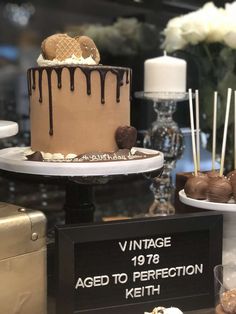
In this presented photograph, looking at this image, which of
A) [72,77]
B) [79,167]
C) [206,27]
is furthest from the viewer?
[206,27]

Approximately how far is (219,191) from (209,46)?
2.29ft

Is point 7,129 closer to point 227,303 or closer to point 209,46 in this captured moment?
point 227,303

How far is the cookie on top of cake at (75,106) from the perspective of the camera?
116cm

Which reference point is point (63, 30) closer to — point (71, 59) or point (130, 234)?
point (71, 59)

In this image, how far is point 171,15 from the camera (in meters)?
2.40

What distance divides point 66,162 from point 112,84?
237 millimetres

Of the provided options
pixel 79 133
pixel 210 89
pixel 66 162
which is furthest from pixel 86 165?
pixel 210 89

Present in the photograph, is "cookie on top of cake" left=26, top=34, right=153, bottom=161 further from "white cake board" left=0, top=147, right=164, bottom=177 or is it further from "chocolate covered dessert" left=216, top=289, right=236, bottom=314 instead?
"chocolate covered dessert" left=216, top=289, right=236, bottom=314

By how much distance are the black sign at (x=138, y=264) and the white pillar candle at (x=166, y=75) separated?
0.49 meters

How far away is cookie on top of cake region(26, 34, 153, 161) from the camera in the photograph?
1.16m

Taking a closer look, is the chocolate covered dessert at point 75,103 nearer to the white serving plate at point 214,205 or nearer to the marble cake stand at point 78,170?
the marble cake stand at point 78,170

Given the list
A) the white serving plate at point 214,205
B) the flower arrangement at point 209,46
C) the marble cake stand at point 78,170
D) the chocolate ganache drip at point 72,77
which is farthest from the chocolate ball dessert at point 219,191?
the flower arrangement at point 209,46

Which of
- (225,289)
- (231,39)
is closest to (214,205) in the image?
(225,289)

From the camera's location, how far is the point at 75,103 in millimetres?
1167
